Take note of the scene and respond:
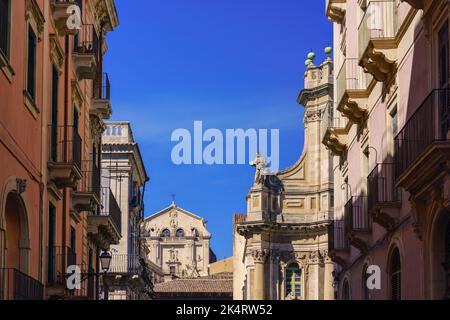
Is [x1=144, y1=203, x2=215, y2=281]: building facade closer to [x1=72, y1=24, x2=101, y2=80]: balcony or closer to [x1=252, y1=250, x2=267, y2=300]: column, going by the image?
[x1=252, y1=250, x2=267, y2=300]: column

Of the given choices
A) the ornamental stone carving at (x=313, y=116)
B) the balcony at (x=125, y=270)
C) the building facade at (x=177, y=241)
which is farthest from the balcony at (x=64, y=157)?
the building facade at (x=177, y=241)

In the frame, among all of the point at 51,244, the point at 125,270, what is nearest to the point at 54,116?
the point at 51,244

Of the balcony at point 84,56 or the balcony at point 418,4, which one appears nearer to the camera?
the balcony at point 418,4

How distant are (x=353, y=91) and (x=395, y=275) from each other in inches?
202

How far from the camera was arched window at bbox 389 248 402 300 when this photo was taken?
22594mm

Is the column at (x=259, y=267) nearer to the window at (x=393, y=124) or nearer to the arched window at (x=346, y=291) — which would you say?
the arched window at (x=346, y=291)

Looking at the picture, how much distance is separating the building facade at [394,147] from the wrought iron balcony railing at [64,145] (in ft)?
20.5

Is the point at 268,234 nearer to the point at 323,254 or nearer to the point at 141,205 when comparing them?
the point at 323,254

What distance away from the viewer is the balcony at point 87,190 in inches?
1049

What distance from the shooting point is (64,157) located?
23.3 metres

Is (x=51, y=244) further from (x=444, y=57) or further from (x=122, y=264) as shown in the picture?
(x=122, y=264)

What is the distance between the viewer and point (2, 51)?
57.7 feet

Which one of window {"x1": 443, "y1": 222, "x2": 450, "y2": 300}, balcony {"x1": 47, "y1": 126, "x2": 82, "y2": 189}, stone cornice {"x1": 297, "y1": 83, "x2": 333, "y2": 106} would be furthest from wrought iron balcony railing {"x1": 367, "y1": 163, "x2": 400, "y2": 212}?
stone cornice {"x1": 297, "y1": 83, "x2": 333, "y2": 106}
